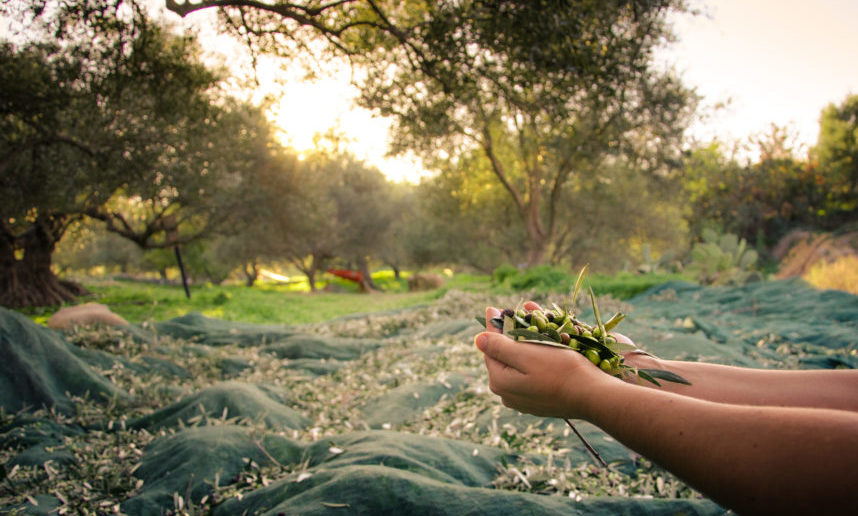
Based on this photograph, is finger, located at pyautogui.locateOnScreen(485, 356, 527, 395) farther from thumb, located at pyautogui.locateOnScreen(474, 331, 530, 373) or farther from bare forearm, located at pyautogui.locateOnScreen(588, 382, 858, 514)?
bare forearm, located at pyautogui.locateOnScreen(588, 382, 858, 514)

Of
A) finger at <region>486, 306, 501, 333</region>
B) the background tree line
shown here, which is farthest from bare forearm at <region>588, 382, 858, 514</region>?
the background tree line

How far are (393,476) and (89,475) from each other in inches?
88.8

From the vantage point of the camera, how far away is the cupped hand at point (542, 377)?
1587mm

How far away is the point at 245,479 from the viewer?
11.0ft

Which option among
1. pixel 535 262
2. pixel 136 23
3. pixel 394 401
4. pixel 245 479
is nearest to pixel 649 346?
pixel 394 401

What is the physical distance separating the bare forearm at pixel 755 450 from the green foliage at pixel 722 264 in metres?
15.5

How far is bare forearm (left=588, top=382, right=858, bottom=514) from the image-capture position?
1.02 m

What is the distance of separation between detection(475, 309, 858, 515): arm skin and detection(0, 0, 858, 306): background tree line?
15.2ft

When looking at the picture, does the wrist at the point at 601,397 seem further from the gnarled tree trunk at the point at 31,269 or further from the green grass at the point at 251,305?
the gnarled tree trunk at the point at 31,269

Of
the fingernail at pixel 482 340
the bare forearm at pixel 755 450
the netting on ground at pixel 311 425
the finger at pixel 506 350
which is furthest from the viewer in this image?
the netting on ground at pixel 311 425

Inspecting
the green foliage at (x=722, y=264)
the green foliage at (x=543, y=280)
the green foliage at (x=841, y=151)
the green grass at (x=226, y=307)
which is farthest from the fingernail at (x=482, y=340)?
the green foliage at (x=841, y=151)

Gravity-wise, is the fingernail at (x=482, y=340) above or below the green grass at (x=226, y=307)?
above

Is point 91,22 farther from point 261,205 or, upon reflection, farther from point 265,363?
point 261,205

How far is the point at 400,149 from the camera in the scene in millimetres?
15727
